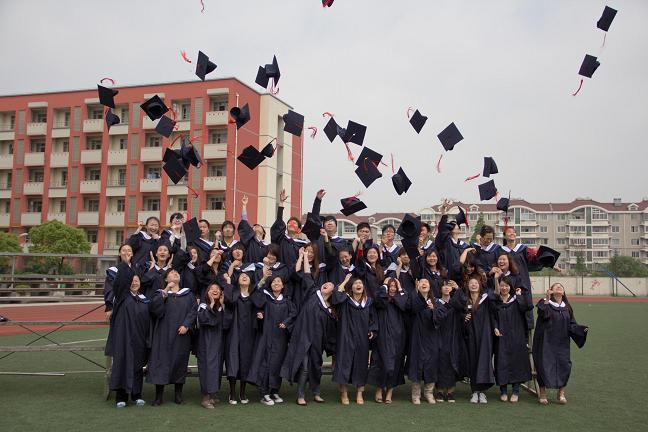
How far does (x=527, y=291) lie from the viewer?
25.3ft

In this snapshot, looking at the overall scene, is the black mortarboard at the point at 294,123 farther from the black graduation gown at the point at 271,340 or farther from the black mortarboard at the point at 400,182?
the black graduation gown at the point at 271,340

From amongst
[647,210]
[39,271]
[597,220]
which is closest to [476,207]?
[597,220]

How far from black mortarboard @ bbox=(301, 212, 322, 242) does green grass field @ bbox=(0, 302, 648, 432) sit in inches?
80.2

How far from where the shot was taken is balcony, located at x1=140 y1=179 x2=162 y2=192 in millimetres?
40969

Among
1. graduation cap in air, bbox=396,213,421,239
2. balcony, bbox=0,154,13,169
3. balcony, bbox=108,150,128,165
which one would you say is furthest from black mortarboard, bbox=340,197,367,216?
balcony, bbox=0,154,13,169

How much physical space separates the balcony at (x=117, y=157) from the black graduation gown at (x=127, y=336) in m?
37.2

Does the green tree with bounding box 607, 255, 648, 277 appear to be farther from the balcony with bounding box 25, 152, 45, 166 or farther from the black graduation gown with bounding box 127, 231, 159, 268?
the black graduation gown with bounding box 127, 231, 159, 268

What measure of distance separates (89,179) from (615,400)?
1635 inches

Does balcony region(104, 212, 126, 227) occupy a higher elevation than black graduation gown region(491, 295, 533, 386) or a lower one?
higher

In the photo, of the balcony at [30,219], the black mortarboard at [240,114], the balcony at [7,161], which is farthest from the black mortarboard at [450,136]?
the balcony at [7,161]

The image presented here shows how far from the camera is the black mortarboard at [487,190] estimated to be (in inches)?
355

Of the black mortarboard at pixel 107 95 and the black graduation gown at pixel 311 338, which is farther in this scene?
the black mortarboard at pixel 107 95

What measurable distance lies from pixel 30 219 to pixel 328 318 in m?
41.8

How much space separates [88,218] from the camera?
140 feet
